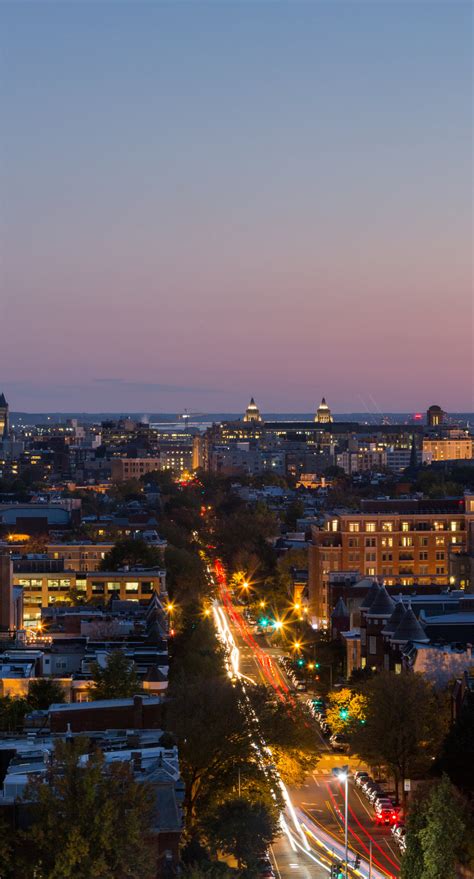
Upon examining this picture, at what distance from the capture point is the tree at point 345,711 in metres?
55.7

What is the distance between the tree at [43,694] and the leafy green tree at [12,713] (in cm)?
81

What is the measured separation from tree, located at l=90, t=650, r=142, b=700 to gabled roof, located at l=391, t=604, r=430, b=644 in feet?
33.8

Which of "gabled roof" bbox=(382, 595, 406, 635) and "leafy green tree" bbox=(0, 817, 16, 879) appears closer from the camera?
"leafy green tree" bbox=(0, 817, 16, 879)

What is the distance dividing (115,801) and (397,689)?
19.8 meters

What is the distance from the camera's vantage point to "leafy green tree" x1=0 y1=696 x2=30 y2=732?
46.8 m

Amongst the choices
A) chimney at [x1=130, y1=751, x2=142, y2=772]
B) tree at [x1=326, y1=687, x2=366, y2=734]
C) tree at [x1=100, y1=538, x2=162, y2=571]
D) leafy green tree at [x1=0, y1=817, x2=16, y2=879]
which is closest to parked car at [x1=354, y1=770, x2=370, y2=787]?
tree at [x1=326, y1=687, x2=366, y2=734]

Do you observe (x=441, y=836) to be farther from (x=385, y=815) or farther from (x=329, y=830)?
(x=385, y=815)

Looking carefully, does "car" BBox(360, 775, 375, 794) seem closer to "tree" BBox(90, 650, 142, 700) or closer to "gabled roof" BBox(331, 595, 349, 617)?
"tree" BBox(90, 650, 142, 700)

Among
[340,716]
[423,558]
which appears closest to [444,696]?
[340,716]

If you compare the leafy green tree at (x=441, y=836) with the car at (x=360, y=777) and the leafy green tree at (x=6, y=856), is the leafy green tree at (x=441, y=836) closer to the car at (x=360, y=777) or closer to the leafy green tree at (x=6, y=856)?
the leafy green tree at (x=6, y=856)

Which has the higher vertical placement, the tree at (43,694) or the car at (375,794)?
the tree at (43,694)

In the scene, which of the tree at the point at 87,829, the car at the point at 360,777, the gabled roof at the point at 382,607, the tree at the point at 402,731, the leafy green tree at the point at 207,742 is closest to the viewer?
the tree at the point at 87,829

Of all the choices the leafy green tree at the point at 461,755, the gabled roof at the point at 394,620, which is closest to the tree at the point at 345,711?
the gabled roof at the point at 394,620

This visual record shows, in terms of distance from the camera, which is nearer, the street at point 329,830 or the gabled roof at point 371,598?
the street at point 329,830
